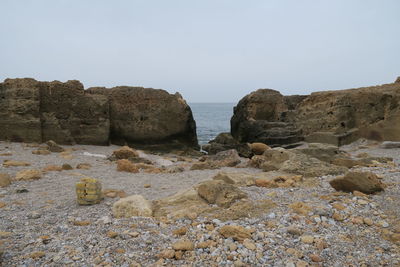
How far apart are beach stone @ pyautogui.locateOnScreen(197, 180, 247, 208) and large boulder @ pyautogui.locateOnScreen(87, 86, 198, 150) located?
1049 cm

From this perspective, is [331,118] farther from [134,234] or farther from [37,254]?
[37,254]

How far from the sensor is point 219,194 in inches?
205

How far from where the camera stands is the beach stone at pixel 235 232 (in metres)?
3.89

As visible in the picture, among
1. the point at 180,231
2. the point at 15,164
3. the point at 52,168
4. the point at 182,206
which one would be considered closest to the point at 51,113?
the point at 15,164

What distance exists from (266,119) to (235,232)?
52.9 feet

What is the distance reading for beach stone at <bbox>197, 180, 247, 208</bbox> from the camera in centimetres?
504

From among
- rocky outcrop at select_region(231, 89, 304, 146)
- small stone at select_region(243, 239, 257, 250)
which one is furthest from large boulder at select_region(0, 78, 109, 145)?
small stone at select_region(243, 239, 257, 250)

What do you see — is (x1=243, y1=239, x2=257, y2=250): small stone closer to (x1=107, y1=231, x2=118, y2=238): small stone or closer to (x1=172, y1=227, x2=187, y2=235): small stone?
(x1=172, y1=227, x2=187, y2=235): small stone

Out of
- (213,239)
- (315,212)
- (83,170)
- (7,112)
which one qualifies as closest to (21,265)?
(213,239)

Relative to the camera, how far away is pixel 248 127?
18.4 metres

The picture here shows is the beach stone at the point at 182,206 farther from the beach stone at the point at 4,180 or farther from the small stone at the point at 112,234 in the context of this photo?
the beach stone at the point at 4,180

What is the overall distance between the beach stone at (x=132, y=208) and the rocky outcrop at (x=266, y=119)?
1258 cm

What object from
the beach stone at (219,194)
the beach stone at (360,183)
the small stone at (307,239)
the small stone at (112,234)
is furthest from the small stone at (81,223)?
the beach stone at (360,183)

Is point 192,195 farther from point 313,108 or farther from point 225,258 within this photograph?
point 313,108
